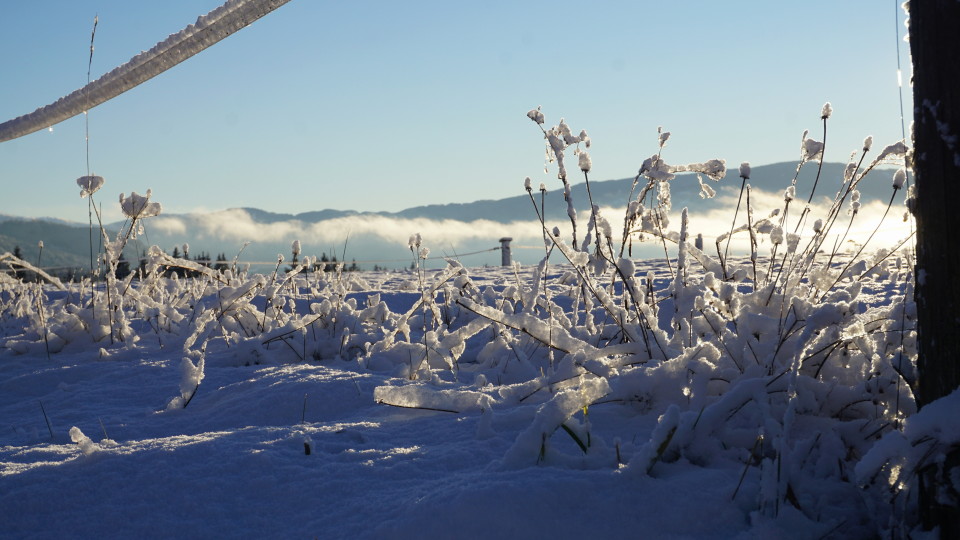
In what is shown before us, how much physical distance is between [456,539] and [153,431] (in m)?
1.33

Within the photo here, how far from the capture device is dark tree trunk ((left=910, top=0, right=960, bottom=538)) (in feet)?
3.49

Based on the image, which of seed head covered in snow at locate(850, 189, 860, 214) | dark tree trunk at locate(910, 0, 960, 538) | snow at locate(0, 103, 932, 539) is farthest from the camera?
seed head covered in snow at locate(850, 189, 860, 214)

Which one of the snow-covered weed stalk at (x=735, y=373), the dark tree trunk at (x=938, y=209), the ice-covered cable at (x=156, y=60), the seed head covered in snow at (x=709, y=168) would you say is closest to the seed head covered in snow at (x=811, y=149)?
the snow-covered weed stalk at (x=735, y=373)

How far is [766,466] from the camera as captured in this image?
4.14 feet

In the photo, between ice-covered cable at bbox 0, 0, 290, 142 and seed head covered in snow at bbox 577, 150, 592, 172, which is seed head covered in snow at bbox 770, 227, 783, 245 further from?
ice-covered cable at bbox 0, 0, 290, 142

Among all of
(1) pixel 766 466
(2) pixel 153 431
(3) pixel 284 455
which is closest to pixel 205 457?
(3) pixel 284 455

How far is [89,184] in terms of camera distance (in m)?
3.55

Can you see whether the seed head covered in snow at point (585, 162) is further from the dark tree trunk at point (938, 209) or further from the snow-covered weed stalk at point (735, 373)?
the dark tree trunk at point (938, 209)

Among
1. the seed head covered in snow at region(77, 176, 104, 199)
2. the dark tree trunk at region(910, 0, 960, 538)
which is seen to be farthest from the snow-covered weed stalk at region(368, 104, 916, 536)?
the seed head covered in snow at region(77, 176, 104, 199)

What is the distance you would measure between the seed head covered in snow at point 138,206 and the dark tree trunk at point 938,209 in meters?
3.36

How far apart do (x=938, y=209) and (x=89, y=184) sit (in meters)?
3.65

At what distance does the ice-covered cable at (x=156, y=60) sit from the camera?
6.69 feet

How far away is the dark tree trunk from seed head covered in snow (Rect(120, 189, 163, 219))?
336cm

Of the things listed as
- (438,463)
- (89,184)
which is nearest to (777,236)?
(438,463)
